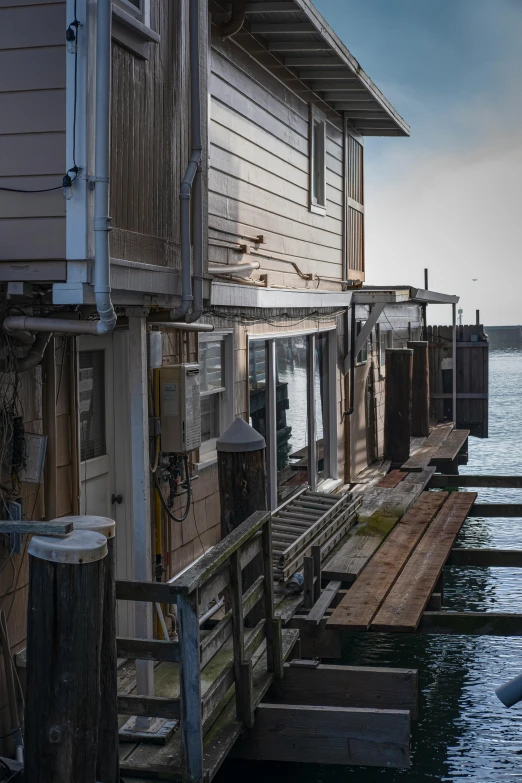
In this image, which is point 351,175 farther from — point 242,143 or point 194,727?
point 194,727

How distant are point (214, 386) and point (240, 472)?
1.94 metres

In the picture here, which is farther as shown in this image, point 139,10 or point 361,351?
point 361,351

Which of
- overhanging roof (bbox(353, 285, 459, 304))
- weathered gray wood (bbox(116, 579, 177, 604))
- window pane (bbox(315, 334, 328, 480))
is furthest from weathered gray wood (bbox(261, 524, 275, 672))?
overhanging roof (bbox(353, 285, 459, 304))

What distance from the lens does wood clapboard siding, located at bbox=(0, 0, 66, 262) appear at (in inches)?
203

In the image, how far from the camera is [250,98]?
33.4ft

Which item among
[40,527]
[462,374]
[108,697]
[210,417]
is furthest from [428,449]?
[40,527]

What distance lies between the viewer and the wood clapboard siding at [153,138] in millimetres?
5633

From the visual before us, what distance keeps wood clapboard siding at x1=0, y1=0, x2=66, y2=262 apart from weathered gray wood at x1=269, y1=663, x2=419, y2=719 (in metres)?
3.29

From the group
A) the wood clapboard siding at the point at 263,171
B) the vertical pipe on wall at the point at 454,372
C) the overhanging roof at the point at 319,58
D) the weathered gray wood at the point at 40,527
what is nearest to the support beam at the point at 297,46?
the overhanging roof at the point at 319,58

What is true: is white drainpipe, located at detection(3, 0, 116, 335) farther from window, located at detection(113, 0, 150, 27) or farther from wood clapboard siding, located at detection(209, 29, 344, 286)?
wood clapboard siding, located at detection(209, 29, 344, 286)

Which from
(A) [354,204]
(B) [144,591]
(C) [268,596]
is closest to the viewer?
(B) [144,591]

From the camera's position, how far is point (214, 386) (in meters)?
9.32

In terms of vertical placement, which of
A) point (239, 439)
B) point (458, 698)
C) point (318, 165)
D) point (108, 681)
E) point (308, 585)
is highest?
point (318, 165)

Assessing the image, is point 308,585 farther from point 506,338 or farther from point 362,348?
point 506,338
